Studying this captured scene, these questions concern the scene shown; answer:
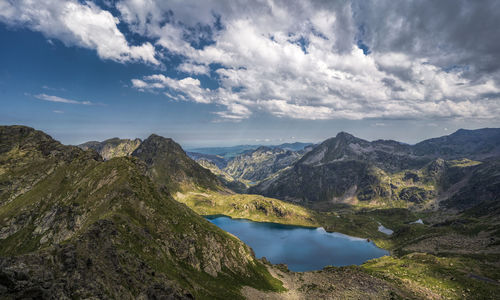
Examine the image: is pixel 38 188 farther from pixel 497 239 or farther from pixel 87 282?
pixel 497 239

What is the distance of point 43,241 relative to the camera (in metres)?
119

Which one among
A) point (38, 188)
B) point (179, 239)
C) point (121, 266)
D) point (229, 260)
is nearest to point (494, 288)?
point (229, 260)

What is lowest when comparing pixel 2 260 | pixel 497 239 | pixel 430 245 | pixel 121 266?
pixel 430 245

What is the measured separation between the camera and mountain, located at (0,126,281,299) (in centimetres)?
3797

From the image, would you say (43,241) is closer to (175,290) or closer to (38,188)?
(38,188)

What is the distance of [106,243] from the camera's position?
2208 inches

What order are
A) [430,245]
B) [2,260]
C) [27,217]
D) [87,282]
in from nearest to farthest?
[2,260], [87,282], [27,217], [430,245]

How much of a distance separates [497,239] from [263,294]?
184562 mm

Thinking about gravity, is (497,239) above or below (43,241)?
below

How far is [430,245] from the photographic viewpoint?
19788 cm

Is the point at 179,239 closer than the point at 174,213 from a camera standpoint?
Yes

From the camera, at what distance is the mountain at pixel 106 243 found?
125ft

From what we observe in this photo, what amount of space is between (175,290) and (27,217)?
143m

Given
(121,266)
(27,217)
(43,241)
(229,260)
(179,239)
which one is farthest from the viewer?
(27,217)
